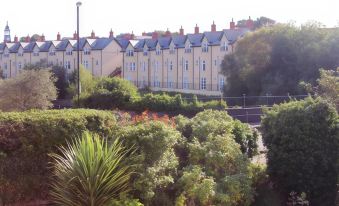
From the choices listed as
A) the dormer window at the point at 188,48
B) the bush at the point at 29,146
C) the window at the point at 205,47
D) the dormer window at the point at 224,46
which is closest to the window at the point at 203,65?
the window at the point at 205,47

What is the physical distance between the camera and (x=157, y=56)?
7250cm

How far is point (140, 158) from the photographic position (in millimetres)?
10094

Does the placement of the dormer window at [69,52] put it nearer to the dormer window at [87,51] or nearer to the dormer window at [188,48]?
the dormer window at [87,51]

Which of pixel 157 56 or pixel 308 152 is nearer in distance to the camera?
pixel 308 152

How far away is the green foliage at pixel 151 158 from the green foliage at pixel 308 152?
307 centimetres

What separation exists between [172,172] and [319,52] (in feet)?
115

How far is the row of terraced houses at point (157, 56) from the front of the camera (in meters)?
62.2

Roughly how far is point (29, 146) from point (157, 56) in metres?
62.8

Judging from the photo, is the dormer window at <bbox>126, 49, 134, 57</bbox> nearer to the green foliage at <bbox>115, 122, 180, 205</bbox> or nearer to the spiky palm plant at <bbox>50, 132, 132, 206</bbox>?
the green foliage at <bbox>115, 122, 180, 205</bbox>

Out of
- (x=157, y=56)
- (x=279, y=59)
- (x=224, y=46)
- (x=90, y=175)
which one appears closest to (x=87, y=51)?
(x=157, y=56)

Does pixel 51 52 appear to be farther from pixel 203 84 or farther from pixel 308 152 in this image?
pixel 308 152

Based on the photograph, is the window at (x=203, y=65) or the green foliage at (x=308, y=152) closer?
the green foliage at (x=308, y=152)

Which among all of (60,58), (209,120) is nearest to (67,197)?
(209,120)

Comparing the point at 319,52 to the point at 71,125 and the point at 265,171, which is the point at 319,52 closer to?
the point at 265,171
